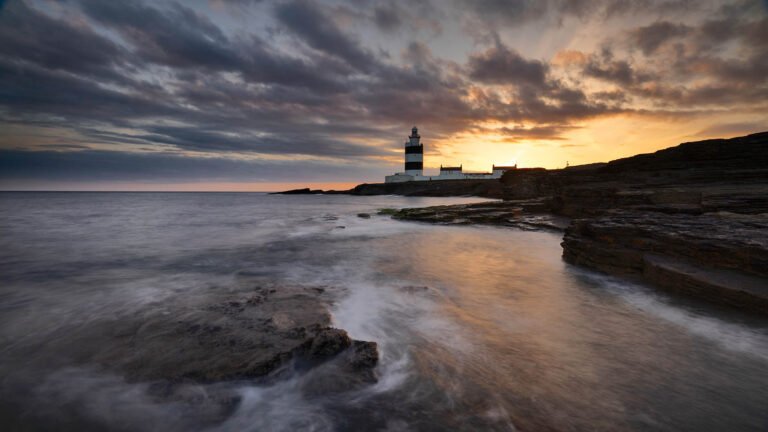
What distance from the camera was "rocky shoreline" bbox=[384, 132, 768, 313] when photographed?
18.8 feet

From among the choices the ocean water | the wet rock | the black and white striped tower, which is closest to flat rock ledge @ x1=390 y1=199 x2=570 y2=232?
the ocean water

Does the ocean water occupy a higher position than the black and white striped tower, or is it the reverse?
the black and white striped tower

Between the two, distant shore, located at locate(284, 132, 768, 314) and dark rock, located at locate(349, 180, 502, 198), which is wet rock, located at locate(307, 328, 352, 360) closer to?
distant shore, located at locate(284, 132, 768, 314)

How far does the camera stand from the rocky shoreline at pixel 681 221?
5730mm

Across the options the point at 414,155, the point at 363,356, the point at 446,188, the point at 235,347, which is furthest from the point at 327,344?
the point at 414,155

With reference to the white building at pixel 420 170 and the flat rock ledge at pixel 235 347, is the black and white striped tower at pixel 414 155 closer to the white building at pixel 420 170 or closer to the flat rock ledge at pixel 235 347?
the white building at pixel 420 170

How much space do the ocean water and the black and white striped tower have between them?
213ft

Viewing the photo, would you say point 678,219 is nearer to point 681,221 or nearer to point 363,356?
point 681,221

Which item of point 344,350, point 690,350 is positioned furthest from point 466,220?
point 344,350

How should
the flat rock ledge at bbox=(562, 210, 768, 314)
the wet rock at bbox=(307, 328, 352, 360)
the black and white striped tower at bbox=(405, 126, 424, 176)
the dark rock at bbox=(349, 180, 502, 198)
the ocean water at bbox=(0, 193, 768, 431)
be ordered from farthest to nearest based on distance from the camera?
the black and white striped tower at bbox=(405, 126, 424, 176) → the dark rock at bbox=(349, 180, 502, 198) → the flat rock ledge at bbox=(562, 210, 768, 314) → the wet rock at bbox=(307, 328, 352, 360) → the ocean water at bbox=(0, 193, 768, 431)

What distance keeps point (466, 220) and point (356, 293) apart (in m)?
13.7

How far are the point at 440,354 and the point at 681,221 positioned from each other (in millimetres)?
7715

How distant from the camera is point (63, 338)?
4500 mm

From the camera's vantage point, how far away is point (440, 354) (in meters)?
4.17
